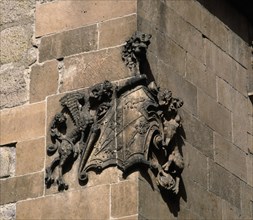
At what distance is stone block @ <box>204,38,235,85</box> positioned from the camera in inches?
400

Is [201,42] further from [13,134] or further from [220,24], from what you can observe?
[13,134]

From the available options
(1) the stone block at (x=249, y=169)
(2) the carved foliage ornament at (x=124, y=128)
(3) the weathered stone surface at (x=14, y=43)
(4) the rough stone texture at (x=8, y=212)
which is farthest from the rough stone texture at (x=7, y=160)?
(1) the stone block at (x=249, y=169)

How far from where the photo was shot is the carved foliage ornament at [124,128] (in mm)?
8828

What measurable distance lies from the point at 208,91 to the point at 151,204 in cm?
153

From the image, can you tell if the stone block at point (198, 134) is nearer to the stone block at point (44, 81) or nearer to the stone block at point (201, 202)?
the stone block at point (201, 202)

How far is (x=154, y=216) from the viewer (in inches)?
345

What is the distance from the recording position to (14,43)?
9.80 metres

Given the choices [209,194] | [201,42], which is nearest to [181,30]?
[201,42]

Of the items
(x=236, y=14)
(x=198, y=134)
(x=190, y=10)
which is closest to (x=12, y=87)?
(x=198, y=134)

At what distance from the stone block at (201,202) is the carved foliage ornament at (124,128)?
234 mm

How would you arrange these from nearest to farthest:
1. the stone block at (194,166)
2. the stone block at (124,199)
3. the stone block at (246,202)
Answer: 1. the stone block at (124,199)
2. the stone block at (194,166)
3. the stone block at (246,202)

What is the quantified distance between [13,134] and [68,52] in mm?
751

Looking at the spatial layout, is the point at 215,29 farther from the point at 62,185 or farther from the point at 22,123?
the point at 62,185

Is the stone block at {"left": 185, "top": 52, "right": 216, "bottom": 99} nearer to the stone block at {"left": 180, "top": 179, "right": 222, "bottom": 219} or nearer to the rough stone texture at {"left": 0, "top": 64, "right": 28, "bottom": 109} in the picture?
the stone block at {"left": 180, "top": 179, "right": 222, "bottom": 219}
